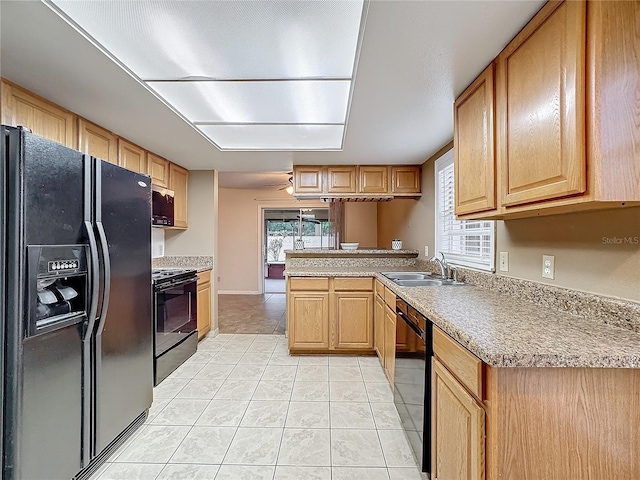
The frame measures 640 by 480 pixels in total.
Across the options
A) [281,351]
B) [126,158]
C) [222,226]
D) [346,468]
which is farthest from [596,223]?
[222,226]

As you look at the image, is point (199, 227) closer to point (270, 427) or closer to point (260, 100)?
point (260, 100)

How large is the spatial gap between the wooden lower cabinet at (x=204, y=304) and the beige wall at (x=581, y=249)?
121 inches

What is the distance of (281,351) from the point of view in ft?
11.3

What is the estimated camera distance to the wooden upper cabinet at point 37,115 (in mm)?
1764

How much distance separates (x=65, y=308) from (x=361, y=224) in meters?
5.30

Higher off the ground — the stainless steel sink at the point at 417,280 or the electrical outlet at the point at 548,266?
the electrical outlet at the point at 548,266

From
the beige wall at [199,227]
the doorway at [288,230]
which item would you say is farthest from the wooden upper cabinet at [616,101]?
the doorway at [288,230]

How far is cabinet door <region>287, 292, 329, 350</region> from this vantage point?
3.27 m

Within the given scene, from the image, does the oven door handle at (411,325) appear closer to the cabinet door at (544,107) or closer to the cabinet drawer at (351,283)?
the cabinet door at (544,107)

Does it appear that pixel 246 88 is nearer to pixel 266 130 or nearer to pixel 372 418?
pixel 266 130

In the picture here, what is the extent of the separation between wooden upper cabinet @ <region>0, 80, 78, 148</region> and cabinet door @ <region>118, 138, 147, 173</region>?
1.63ft

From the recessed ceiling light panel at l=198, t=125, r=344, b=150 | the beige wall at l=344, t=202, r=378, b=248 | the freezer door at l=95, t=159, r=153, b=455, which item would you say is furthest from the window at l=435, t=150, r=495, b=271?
the beige wall at l=344, t=202, r=378, b=248

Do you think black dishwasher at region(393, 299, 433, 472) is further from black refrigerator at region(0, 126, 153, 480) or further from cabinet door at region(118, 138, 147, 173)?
cabinet door at region(118, 138, 147, 173)

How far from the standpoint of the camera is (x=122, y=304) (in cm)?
186
